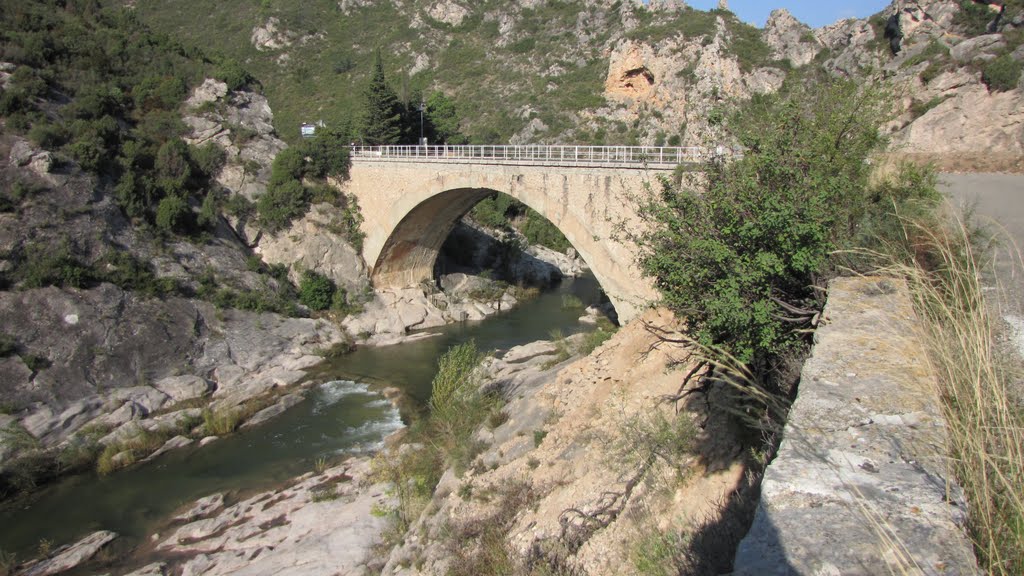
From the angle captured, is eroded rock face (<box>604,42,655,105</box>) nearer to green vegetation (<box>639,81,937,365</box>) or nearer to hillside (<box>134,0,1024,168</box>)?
hillside (<box>134,0,1024,168</box>)

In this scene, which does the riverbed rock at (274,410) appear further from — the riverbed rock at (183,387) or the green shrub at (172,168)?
the green shrub at (172,168)

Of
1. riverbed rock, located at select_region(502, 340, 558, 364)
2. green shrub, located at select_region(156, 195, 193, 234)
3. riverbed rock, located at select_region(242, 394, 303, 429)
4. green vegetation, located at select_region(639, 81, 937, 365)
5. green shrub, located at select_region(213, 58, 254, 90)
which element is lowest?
riverbed rock, located at select_region(242, 394, 303, 429)

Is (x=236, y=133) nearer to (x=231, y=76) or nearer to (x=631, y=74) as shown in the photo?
(x=231, y=76)

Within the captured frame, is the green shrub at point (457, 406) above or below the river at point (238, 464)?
above

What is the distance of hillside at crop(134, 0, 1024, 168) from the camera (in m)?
16.9

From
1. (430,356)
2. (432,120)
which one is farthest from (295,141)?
(430,356)

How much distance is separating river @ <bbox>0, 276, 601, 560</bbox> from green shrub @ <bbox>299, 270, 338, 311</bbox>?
408cm

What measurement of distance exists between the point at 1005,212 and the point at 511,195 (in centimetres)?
1381

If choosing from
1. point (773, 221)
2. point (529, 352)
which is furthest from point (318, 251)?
point (773, 221)

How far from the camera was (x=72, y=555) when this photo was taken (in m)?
10.9

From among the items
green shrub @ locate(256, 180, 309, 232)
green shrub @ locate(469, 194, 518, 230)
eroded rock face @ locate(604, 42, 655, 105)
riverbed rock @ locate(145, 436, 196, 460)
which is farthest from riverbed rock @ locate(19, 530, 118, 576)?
eroded rock face @ locate(604, 42, 655, 105)

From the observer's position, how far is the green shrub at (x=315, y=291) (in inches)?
955

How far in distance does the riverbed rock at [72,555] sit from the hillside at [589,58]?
19.8 metres

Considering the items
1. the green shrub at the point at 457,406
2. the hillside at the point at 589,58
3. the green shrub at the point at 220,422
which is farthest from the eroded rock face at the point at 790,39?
the green shrub at the point at 220,422
